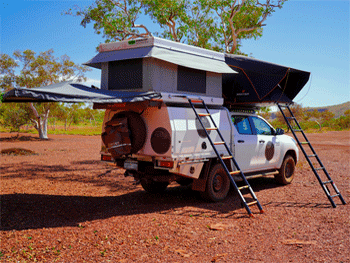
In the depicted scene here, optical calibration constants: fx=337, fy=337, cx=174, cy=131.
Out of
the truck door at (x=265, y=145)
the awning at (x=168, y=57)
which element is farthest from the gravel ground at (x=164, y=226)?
the awning at (x=168, y=57)

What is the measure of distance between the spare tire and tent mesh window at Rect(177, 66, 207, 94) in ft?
3.83

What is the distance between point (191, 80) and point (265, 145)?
2.84 meters

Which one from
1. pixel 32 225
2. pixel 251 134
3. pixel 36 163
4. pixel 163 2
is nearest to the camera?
pixel 32 225

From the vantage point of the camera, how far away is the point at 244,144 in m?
8.19

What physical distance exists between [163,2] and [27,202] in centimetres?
926

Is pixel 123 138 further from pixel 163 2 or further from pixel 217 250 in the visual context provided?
pixel 163 2

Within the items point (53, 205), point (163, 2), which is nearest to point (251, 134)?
point (53, 205)

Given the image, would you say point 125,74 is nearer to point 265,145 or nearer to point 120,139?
point 120,139

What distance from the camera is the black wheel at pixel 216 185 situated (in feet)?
24.1

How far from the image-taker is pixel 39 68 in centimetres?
2997

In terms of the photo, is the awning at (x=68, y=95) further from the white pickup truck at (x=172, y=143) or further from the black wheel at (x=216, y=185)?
the black wheel at (x=216, y=185)

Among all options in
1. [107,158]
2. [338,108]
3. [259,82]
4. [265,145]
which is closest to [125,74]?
[107,158]

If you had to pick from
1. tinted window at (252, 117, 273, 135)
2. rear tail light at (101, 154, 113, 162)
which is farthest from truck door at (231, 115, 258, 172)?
rear tail light at (101, 154, 113, 162)

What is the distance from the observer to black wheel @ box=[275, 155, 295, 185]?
9.60m
